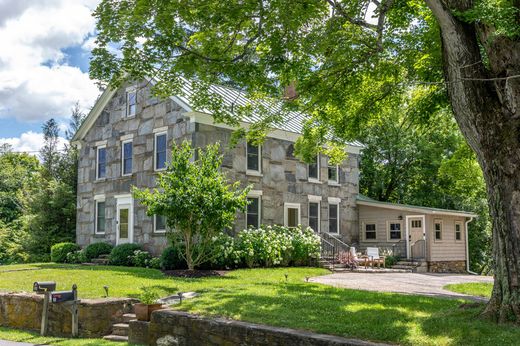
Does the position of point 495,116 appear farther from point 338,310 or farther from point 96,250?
point 96,250

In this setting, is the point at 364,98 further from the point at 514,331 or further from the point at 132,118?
the point at 132,118

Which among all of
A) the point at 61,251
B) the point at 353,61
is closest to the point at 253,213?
the point at 61,251

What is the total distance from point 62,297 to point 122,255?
424 inches

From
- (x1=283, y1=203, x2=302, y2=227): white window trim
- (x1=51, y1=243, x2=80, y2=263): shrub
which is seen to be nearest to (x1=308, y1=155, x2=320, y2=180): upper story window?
(x1=283, y1=203, x2=302, y2=227): white window trim

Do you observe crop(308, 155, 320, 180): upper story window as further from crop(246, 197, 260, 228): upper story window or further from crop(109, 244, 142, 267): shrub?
crop(109, 244, 142, 267): shrub

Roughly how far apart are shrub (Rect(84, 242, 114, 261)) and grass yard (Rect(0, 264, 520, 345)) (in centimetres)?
850

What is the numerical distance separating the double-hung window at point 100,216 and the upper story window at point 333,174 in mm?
10401

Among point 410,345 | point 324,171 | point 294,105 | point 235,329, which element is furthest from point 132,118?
point 410,345

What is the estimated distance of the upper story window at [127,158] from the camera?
2327 centimetres

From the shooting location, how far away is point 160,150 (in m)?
21.8

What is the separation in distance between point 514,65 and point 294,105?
22.0 feet

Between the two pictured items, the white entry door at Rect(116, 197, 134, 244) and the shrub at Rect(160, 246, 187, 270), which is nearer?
the shrub at Rect(160, 246, 187, 270)

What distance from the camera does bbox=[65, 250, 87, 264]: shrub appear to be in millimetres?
22859

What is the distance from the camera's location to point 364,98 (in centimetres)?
1456
